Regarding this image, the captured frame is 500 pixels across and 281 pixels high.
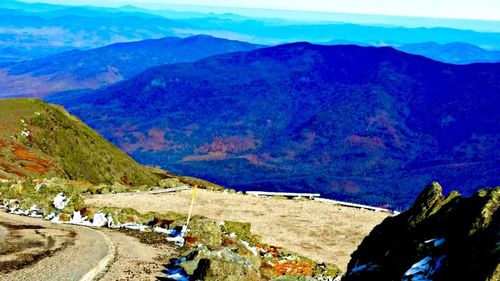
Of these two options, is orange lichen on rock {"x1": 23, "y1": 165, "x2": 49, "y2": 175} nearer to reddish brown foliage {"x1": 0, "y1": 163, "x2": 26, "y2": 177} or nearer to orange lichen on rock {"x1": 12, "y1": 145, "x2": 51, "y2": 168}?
orange lichen on rock {"x1": 12, "y1": 145, "x2": 51, "y2": 168}

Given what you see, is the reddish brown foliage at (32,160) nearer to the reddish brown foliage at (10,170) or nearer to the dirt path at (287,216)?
the reddish brown foliage at (10,170)

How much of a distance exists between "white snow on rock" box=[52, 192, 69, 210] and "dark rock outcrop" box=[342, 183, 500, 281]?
27333mm

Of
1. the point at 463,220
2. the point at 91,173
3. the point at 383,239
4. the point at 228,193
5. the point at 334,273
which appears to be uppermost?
the point at 463,220

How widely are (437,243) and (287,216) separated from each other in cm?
3556

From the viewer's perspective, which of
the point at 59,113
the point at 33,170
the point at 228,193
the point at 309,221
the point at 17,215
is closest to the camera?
the point at 17,215

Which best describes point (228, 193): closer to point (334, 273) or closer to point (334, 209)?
point (334, 209)

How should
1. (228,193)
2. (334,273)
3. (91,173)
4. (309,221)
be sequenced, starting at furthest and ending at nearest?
(91,173) < (228,193) < (309,221) < (334,273)

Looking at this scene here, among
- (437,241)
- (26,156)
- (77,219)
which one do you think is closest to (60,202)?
(77,219)

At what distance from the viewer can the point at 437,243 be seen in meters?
17.7

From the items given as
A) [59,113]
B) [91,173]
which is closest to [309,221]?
[91,173]

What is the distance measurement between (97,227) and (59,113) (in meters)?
106

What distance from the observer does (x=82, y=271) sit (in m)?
25.9

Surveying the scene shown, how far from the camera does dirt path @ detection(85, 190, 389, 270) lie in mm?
45000

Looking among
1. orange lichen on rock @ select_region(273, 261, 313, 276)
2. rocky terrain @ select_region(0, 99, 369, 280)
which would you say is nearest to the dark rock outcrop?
rocky terrain @ select_region(0, 99, 369, 280)
